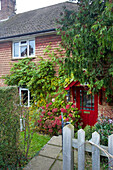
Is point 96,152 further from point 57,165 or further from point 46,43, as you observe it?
point 46,43

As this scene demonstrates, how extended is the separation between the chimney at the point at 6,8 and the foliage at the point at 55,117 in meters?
Result: 11.2

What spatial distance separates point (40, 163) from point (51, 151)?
578 millimetres

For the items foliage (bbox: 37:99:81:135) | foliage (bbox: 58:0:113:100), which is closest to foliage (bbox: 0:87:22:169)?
foliage (bbox: 58:0:113:100)

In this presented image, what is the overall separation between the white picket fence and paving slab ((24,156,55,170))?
108 centimetres

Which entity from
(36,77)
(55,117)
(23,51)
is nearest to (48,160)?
(55,117)

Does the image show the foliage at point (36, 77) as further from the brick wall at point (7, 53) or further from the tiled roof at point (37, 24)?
the tiled roof at point (37, 24)

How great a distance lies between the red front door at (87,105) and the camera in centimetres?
629

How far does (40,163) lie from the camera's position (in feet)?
10.4

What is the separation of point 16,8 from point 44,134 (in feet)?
44.4

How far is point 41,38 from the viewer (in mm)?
7965

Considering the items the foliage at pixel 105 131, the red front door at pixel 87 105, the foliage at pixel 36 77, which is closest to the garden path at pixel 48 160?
the foliage at pixel 105 131

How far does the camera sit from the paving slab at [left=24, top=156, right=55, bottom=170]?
3.00 metres

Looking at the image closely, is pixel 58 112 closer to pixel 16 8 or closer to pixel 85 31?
pixel 85 31

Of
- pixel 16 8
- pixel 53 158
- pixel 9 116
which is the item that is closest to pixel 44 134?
pixel 53 158
